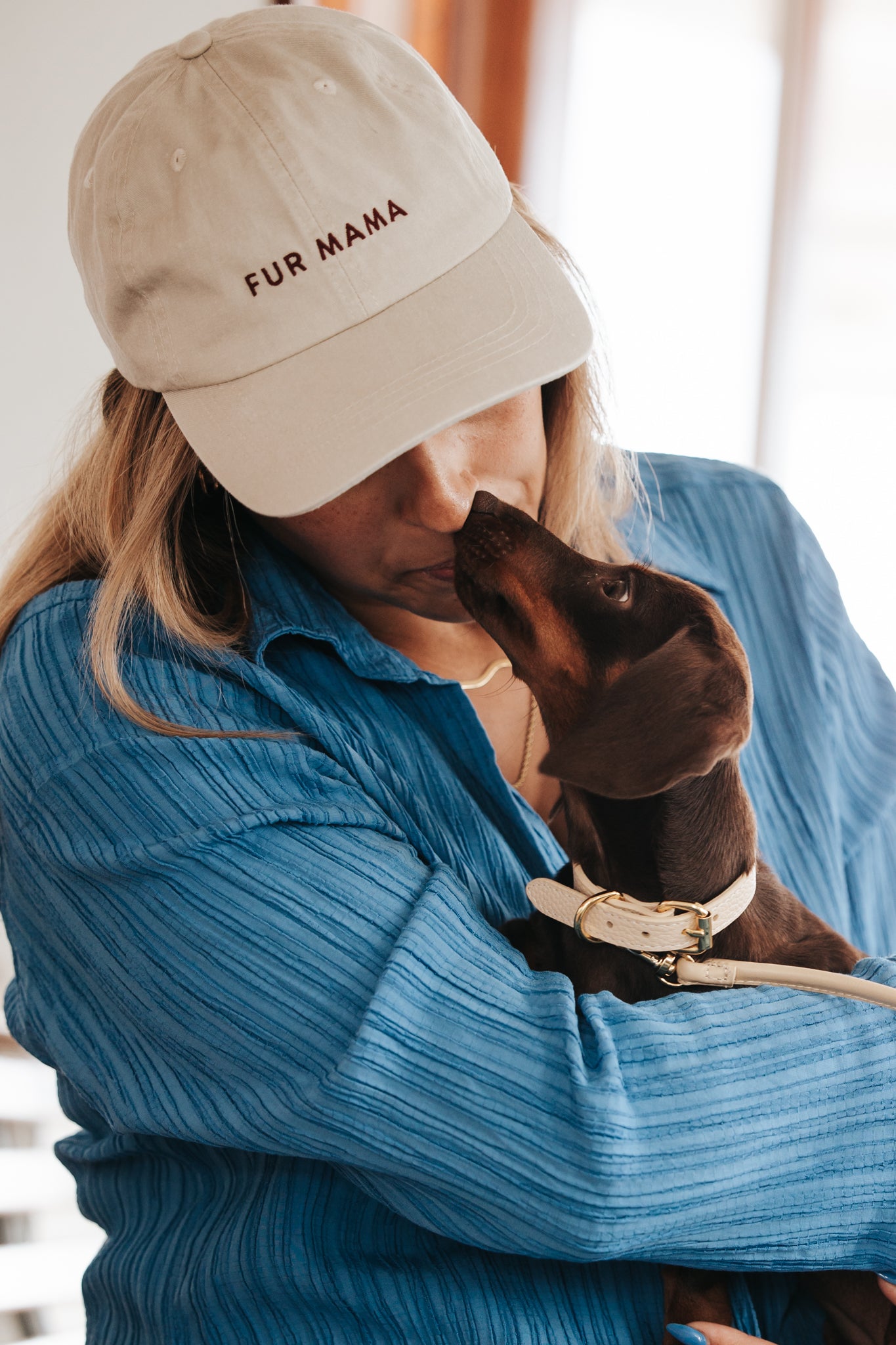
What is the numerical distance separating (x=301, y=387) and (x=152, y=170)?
0.72ft

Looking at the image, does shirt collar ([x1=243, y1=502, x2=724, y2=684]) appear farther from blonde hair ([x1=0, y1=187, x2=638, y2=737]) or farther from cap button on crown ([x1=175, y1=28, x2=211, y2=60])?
cap button on crown ([x1=175, y1=28, x2=211, y2=60])

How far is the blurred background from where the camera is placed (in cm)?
273

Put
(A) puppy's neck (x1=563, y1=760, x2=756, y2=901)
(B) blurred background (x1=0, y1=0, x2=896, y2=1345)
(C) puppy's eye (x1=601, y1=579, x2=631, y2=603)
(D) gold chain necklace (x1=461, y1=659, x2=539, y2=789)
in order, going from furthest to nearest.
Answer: (B) blurred background (x1=0, y1=0, x2=896, y2=1345)
(D) gold chain necklace (x1=461, y1=659, x2=539, y2=789)
(C) puppy's eye (x1=601, y1=579, x2=631, y2=603)
(A) puppy's neck (x1=563, y1=760, x2=756, y2=901)

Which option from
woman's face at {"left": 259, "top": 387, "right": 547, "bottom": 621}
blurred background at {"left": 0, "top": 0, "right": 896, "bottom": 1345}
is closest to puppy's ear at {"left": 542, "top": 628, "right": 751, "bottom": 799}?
woman's face at {"left": 259, "top": 387, "right": 547, "bottom": 621}

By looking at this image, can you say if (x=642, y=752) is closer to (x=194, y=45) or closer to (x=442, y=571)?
(x=442, y=571)

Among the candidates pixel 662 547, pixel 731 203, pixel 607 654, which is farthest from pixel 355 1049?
pixel 731 203

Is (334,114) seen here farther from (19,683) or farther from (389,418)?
(19,683)

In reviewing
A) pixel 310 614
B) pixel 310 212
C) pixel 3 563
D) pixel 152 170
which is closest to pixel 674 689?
pixel 310 614

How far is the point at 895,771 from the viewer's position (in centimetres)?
150

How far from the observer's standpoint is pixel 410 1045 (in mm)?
843

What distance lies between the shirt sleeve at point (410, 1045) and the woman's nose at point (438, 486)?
257 millimetres

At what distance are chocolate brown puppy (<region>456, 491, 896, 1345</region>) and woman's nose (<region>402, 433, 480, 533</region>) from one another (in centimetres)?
2

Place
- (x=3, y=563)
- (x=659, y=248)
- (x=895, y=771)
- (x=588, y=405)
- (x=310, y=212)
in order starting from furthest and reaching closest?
1. (x=659, y=248)
2. (x=3, y=563)
3. (x=895, y=771)
4. (x=588, y=405)
5. (x=310, y=212)

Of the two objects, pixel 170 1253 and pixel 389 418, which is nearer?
pixel 389 418
